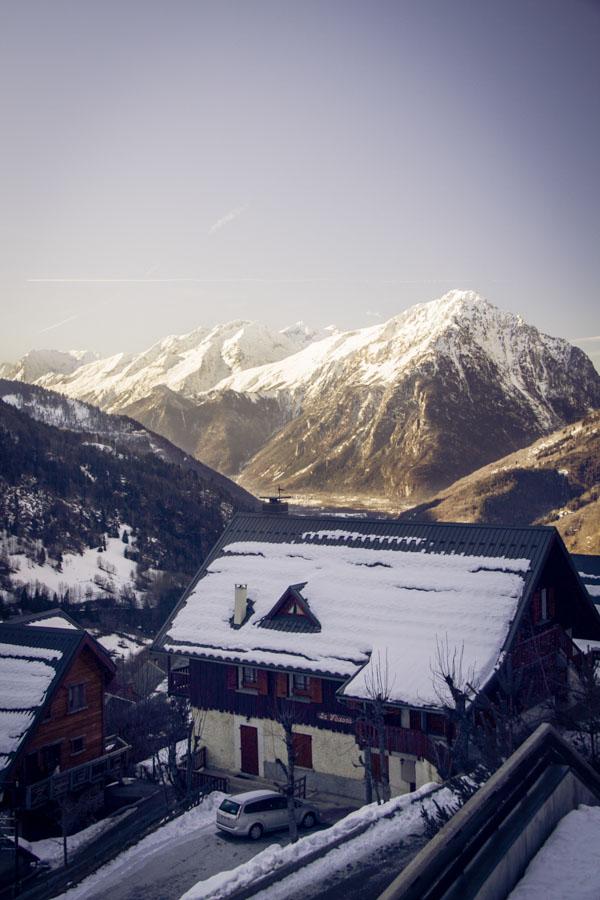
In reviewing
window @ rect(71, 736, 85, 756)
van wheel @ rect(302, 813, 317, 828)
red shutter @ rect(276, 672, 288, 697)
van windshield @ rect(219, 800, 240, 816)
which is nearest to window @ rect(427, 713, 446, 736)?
van wheel @ rect(302, 813, 317, 828)

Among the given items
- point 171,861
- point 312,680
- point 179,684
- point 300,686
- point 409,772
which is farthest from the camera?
point 179,684

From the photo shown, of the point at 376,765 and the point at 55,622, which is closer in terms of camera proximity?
the point at 376,765

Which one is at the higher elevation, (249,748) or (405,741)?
(405,741)

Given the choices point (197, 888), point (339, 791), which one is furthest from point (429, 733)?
point (197, 888)

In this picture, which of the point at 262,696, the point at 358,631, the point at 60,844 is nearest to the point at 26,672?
the point at 60,844

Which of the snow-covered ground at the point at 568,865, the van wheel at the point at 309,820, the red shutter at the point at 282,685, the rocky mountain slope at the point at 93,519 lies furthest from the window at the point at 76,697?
the rocky mountain slope at the point at 93,519

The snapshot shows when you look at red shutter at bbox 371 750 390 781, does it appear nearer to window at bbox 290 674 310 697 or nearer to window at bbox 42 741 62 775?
window at bbox 290 674 310 697

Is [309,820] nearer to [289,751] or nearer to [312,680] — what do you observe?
[289,751]

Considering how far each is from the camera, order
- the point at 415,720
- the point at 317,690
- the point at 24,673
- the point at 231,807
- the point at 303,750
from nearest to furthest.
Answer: the point at 231,807 → the point at 415,720 → the point at 317,690 → the point at 303,750 → the point at 24,673
